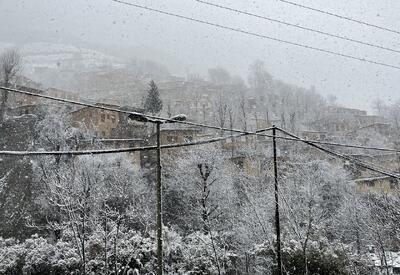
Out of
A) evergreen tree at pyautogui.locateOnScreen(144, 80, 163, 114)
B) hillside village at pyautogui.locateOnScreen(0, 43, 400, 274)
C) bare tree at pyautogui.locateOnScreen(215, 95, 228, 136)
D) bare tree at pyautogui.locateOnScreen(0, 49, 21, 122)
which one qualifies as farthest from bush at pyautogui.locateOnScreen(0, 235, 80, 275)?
bare tree at pyautogui.locateOnScreen(215, 95, 228, 136)

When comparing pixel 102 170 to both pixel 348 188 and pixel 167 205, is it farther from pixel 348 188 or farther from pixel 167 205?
pixel 348 188

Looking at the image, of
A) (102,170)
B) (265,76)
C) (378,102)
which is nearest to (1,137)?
(102,170)

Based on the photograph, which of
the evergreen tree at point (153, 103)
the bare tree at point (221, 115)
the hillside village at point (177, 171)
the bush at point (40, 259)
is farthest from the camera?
the bare tree at point (221, 115)

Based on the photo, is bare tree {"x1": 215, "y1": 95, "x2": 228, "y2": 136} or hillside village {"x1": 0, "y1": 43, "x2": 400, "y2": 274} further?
bare tree {"x1": 215, "y1": 95, "x2": 228, "y2": 136}

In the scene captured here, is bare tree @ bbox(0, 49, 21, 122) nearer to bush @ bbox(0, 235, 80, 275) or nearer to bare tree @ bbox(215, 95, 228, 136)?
bare tree @ bbox(215, 95, 228, 136)

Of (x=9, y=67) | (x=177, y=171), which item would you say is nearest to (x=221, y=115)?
(x=177, y=171)

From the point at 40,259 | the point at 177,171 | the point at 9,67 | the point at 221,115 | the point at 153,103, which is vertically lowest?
the point at 40,259

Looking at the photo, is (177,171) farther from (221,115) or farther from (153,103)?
(221,115)

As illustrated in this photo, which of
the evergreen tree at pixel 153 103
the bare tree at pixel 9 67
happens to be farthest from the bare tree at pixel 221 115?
the bare tree at pixel 9 67

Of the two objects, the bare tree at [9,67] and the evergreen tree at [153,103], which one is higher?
the bare tree at [9,67]

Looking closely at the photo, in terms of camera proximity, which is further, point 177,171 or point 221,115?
point 221,115

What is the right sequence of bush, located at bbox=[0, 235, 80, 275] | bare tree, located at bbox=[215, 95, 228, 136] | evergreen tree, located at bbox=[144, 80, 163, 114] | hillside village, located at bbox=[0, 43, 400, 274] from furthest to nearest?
bare tree, located at bbox=[215, 95, 228, 136], evergreen tree, located at bbox=[144, 80, 163, 114], hillside village, located at bbox=[0, 43, 400, 274], bush, located at bbox=[0, 235, 80, 275]

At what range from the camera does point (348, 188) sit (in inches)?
1395

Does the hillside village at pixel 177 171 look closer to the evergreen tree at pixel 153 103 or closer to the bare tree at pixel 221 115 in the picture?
the evergreen tree at pixel 153 103
